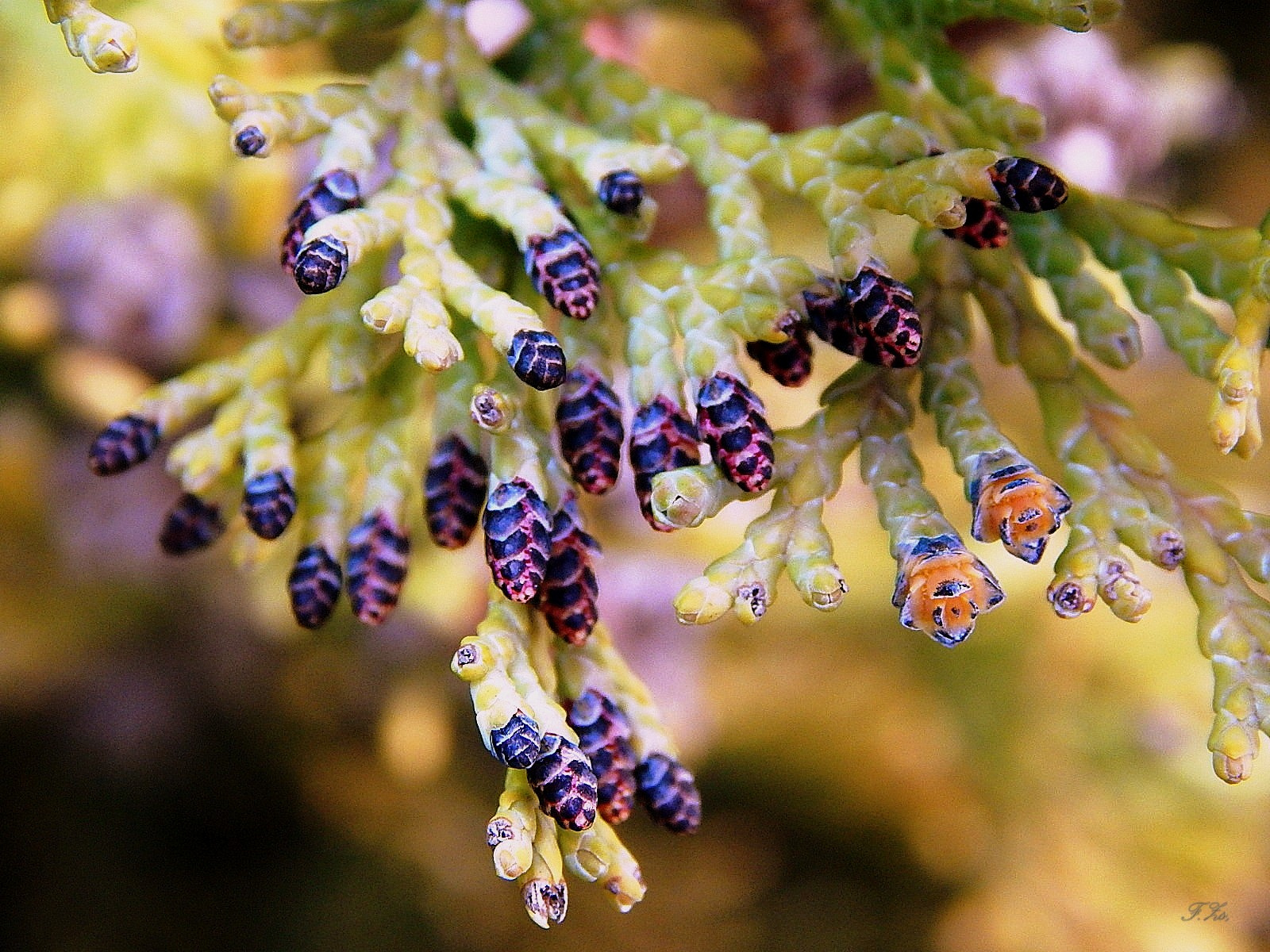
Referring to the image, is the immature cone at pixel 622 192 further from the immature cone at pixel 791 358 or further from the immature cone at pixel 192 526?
the immature cone at pixel 192 526

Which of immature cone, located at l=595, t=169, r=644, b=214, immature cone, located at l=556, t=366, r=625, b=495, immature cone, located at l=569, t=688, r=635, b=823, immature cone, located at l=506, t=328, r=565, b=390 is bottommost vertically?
immature cone, located at l=569, t=688, r=635, b=823

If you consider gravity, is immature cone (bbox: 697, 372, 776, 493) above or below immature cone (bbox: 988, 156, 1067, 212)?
below

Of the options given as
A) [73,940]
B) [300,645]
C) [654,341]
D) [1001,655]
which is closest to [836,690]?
[1001,655]

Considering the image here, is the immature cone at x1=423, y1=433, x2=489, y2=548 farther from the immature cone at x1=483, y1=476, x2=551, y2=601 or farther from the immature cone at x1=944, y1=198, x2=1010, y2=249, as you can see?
the immature cone at x1=944, y1=198, x2=1010, y2=249

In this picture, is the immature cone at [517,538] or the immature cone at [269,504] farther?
the immature cone at [269,504]
